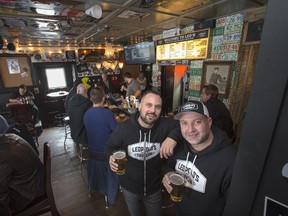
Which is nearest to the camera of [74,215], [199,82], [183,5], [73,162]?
[74,215]

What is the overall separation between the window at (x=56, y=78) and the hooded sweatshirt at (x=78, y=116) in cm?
675

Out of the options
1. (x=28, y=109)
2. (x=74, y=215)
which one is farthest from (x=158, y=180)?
(x=28, y=109)

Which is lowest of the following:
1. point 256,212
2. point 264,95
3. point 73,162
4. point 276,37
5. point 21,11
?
point 73,162

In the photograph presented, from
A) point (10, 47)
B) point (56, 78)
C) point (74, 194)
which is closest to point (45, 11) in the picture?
point (74, 194)

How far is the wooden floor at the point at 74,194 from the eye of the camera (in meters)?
2.70

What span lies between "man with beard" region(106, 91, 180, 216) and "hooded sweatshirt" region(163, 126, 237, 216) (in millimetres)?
484

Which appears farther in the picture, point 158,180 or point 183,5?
point 183,5

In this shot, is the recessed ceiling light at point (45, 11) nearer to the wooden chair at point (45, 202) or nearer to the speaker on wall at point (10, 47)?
the wooden chair at point (45, 202)

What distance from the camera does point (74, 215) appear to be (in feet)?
8.66

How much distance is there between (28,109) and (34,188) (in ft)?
11.9

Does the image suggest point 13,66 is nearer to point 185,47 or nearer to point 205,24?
point 185,47

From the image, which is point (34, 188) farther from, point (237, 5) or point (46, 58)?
point (46, 58)

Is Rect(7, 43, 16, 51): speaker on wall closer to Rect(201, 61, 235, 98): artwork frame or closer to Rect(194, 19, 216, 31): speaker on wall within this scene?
Rect(194, 19, 216, 31): speaker on wall

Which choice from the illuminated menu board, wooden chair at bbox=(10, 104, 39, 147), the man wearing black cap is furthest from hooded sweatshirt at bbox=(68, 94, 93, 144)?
the illuminated menu board
